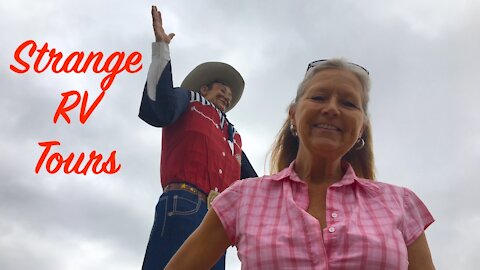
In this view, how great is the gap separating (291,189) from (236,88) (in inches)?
107

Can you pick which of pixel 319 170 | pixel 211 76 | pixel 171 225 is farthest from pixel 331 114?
pixel 211 76

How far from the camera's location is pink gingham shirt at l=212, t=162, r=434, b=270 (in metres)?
1.48

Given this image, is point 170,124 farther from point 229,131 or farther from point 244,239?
point 244,239

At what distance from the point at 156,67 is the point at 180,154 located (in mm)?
533

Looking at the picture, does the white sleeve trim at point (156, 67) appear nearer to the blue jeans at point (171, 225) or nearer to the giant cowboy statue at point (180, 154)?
the giant cowboy statue at point (180, 154)

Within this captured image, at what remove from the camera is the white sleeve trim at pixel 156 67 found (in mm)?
3367

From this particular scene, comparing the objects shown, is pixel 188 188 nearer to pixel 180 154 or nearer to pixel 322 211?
pixel 180 154

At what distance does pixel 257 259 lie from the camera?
1.51m

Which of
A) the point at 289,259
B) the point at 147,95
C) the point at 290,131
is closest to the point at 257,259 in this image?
the point at 289,259

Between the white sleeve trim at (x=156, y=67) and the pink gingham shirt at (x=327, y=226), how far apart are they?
171 cm

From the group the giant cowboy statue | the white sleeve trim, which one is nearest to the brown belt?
the giant cowboy statue

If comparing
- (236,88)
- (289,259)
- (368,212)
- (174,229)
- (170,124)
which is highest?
(236,88)

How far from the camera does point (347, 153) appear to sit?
2043mm

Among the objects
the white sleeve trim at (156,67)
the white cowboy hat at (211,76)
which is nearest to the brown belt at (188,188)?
the white sleeve trim at (156,67)
